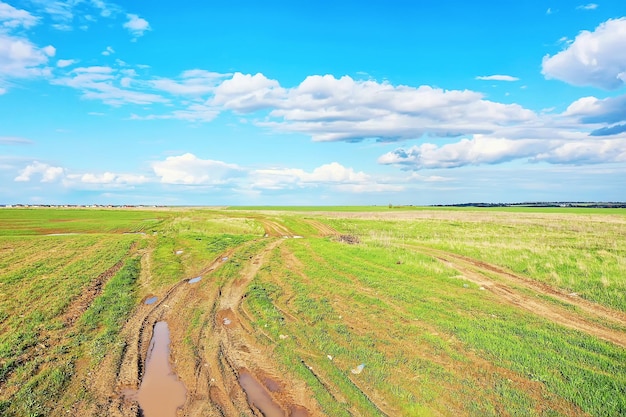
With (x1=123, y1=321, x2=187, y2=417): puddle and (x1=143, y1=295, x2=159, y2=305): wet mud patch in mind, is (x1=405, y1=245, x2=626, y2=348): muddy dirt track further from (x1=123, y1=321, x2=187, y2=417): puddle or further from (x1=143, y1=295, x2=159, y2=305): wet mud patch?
(x1=143, y1=295, x2=159, y2=305): wet mud patch

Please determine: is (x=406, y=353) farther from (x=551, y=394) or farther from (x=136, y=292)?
(x=136, y=292)

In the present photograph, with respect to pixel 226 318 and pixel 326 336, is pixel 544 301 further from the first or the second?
pixel 226 318

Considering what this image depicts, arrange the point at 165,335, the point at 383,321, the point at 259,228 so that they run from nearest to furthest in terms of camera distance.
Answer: the point at 165,335, the point at 383,321, the point at 259,228

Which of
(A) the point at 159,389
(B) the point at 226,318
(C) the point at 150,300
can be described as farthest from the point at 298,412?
(C) the point at 150,300

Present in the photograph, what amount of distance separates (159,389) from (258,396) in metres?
2.57

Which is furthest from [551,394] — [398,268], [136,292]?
[136,292]

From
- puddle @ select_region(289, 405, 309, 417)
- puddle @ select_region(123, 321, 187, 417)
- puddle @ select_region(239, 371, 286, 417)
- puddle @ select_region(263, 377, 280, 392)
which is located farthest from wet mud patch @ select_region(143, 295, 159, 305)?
puddle @ select_region(289, 405, 309, 417)

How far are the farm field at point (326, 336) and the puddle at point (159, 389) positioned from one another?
0.64 feet

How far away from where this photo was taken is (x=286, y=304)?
16.7 m

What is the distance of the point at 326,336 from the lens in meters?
12.9

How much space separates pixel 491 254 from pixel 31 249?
37812 mm

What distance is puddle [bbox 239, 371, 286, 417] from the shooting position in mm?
8656

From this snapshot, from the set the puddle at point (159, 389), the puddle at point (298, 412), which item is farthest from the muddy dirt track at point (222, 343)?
the puddle at point (159, 389)

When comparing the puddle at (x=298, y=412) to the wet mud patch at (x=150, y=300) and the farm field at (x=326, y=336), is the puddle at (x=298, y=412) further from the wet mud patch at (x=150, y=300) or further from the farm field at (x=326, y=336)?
the wet mud patch at (x=150, y=300)
